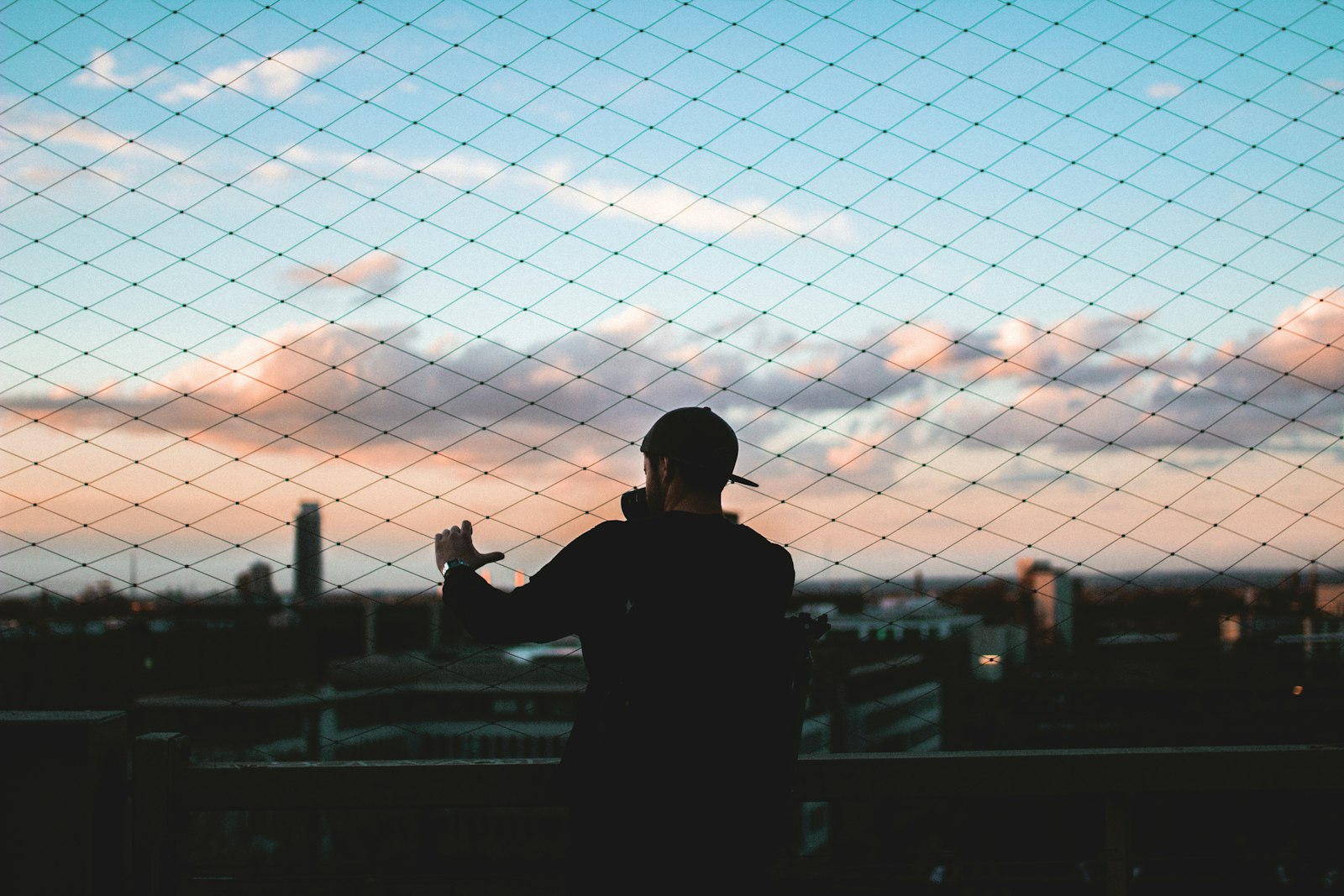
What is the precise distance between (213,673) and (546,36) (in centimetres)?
248

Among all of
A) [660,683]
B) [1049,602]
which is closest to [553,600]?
[660,683]

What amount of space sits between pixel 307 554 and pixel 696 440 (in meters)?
1.51

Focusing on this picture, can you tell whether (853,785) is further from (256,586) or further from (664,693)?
(256,586)

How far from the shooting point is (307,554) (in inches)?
104

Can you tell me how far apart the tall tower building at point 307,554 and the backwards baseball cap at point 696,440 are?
120 centimetres

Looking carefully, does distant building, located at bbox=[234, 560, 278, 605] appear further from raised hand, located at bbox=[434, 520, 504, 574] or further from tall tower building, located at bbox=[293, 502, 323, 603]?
raised hand, located at bbox=[434, 520, 504, 574]

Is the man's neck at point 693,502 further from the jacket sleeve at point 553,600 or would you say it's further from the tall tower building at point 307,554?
the tall tower building at point 307,554

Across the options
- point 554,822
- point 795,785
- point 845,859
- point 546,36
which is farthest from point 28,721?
point 546,36

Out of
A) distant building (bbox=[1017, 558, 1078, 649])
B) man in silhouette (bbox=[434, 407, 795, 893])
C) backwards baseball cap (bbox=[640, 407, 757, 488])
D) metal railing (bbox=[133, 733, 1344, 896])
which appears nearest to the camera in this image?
man in silhouette (bbox=[434, 407, 795, 893])

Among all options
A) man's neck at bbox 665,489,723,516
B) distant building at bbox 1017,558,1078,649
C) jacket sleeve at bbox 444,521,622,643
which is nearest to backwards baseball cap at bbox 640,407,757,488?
man's neck at bbox 665,489,723,516

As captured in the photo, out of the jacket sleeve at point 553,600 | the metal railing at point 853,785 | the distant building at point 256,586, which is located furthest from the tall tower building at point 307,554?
the jacket sleeve at point 553,600

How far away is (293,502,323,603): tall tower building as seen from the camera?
8.20 ft

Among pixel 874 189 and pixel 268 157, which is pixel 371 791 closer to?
pixel 268 157

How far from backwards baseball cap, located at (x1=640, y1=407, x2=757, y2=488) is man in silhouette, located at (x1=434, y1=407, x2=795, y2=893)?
0.11 meters
